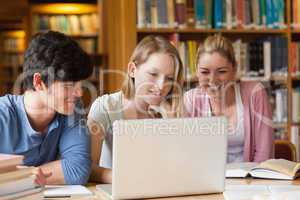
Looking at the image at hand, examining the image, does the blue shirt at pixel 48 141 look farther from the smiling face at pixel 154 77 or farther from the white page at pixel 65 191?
the smiling face at pixel 154 77

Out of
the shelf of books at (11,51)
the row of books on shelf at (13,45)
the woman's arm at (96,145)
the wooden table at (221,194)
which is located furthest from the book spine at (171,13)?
the row of books on shelf at (13,45)

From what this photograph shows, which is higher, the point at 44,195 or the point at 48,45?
the point at 48,45

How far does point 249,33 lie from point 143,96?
169 cm

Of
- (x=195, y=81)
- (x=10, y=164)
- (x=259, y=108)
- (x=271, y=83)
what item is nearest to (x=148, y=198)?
(x=10, y=164)

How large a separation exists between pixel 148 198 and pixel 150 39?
40.6 inches

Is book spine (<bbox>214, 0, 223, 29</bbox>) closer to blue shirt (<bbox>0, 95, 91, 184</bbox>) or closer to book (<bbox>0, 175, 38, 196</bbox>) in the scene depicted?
blue shirt (<bbox>0, 95, 91, 184</bbox>)

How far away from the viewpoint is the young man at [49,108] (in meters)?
1.93

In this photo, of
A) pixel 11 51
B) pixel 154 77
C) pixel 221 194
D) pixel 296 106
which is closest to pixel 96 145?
pixel 154 77

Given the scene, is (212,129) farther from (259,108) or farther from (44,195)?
(259,108)

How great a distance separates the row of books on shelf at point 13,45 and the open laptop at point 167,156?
6364 millimetres

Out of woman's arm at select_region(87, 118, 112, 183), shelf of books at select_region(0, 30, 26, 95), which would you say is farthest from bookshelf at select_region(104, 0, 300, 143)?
shelf of books at select_region(0, 30, 26, 95)

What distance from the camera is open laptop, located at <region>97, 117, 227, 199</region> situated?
5.09 feet

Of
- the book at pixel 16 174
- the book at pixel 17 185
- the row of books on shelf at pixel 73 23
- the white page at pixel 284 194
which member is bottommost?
the white page at pixel 284 194

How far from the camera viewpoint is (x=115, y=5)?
382cm
